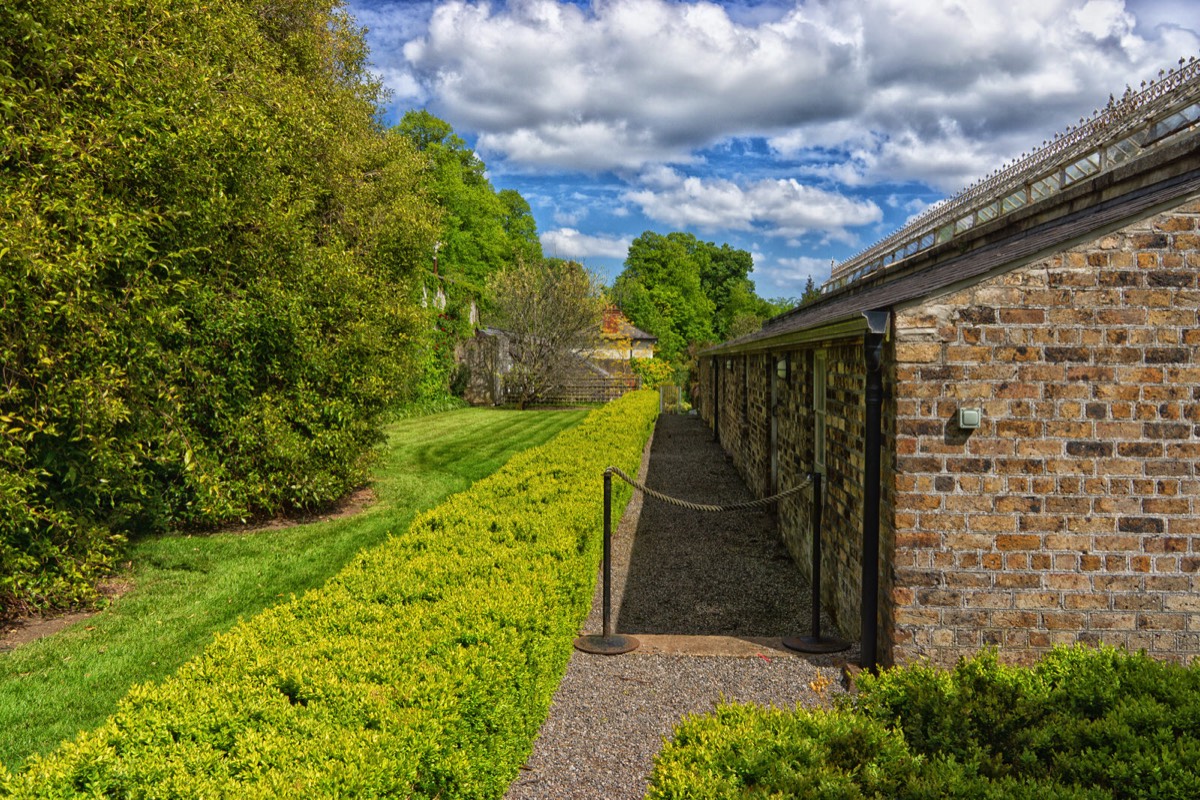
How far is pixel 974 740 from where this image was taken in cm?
339

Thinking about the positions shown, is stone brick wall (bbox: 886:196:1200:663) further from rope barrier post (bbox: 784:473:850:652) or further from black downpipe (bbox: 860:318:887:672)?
rope barrier post (bbox: 784:473:850:652)

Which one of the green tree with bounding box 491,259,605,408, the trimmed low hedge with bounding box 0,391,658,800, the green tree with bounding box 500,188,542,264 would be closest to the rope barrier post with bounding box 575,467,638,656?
the trimmed low hedge with bounding box 0,391,658,800

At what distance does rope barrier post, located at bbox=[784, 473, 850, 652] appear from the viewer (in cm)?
630

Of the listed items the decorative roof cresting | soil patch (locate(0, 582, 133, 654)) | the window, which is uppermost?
the decorative roof cresting

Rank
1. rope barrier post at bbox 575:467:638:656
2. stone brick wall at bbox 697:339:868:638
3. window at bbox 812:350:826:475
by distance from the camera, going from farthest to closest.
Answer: window at bbox 812:350:826:475, rope barrier post at bbox 575:467:638:656, stone brick wall at bbox 697:339:868:638

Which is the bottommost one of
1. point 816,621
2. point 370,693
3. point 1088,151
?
point 816,621

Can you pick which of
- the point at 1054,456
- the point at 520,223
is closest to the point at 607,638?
the point at 1054,456

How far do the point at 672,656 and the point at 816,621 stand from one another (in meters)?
1.30

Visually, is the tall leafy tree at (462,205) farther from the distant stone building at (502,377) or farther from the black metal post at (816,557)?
the black metal post at (816,557)

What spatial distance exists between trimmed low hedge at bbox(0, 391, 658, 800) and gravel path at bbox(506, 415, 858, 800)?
38 centimetres

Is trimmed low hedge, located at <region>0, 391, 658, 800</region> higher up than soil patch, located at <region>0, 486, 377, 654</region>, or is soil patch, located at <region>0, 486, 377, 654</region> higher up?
trimmed low hedge, located at <region>0, 391, 658, 800</region>

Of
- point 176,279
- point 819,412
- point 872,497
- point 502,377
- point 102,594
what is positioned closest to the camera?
point 872,497

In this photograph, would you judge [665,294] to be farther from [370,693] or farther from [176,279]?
[370,693]

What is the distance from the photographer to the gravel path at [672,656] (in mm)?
4730
